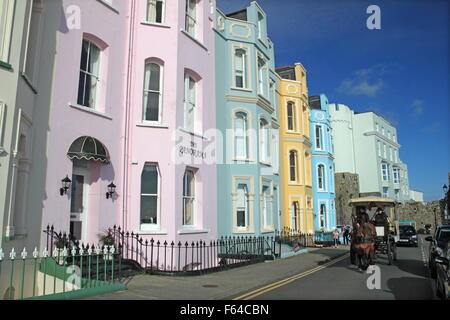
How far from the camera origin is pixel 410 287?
9.60 m

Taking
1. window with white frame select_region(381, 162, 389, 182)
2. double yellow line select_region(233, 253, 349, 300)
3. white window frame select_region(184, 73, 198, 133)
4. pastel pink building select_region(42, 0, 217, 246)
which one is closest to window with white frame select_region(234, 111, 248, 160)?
pastel pink building select_region(42, 0, 217, 246)

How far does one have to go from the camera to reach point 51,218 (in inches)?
384

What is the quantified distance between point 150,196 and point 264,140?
919 cm

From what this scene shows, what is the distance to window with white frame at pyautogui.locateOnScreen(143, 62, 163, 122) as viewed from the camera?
Answer: 43.0 ft

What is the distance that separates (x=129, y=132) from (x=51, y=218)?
4002mm

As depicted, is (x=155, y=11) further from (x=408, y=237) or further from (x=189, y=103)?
(x=408, y=237)

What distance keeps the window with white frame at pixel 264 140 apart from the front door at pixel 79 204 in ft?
35.2

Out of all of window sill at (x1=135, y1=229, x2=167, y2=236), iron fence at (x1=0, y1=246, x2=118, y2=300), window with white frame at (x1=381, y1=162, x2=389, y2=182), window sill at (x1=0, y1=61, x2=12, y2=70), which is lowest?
iron fence at (x1=0, y1=246, x2=118, y2=300)

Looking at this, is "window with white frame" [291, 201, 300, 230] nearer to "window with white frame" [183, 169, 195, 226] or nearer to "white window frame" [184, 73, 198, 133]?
"window with white frame" [183, 169, 195, 226]

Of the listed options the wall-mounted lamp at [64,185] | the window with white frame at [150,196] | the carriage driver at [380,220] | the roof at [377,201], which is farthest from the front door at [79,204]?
the roof at [377,201]

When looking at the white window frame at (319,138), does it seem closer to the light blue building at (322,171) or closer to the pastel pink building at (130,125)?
the light blue building at (322,171)

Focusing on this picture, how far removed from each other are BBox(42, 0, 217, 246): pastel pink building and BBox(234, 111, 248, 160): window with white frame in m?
3.32

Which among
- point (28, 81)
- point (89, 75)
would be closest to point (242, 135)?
point (89, 75)
